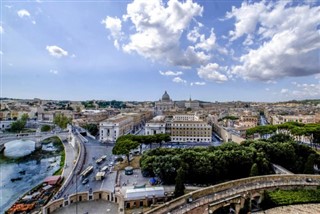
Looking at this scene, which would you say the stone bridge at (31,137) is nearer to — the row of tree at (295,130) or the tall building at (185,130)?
the tall building at (185,130)

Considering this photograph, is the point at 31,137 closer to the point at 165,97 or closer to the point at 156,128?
the point at 156,128

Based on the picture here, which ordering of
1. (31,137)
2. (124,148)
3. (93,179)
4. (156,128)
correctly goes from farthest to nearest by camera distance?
1. (156,128)
2. (31,137)
3. (124,148)
4. (93,179)

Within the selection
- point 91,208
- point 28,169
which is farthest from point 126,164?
point 28,169

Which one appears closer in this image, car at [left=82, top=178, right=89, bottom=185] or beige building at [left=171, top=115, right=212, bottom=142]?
car at [left=82, top=178, right=89, bottom=185]

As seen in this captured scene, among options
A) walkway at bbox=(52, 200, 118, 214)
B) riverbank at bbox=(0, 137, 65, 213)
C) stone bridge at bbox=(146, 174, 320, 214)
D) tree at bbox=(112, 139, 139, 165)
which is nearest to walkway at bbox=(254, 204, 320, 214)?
stone bridge at bbox=(146, 174, 320, 214)

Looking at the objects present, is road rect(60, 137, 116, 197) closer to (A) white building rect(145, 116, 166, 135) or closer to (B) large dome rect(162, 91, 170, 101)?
(A) white building rect(145, 116, 166, 135)

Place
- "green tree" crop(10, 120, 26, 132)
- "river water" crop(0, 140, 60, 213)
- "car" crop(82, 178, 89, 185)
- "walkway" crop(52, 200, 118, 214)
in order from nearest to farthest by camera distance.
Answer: "walkway" crop(52, 200, 118, 214)
"car" crop(82, 178, 89, 185)
"river water" crop(0, 140, 60, 213)
"green tree" crop(10, 120, 26, 132)

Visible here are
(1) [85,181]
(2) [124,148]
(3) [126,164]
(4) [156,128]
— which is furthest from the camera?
(4) [156,128]
